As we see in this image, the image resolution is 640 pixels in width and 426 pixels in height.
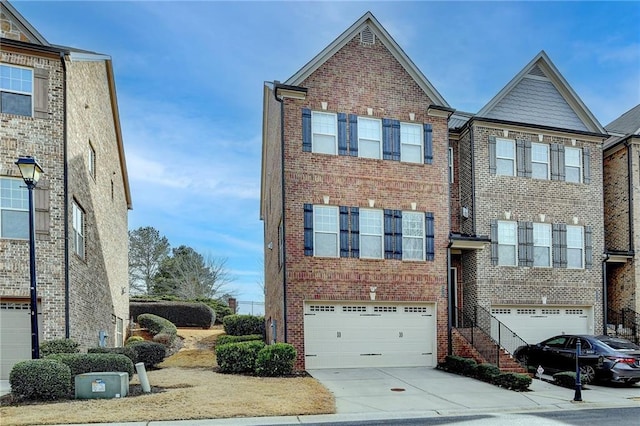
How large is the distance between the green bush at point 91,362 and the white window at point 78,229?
4.33 metres

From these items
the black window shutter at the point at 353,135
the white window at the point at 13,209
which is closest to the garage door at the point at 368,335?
the black window shutter at the point at 353,135

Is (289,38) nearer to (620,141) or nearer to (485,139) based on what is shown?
(485,139)

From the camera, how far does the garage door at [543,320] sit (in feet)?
65.3

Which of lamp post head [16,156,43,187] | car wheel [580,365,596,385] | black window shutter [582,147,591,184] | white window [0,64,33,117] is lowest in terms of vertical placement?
car wheel [580,365,596,385]

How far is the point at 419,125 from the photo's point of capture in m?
18.8

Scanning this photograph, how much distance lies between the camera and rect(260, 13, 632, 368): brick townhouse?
1727 centimetres

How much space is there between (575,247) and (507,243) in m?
3.18

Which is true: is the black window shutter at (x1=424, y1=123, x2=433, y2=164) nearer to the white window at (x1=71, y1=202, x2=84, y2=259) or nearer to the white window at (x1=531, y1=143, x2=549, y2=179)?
the white window at (x1=531, y1=143, x2=549, y2=179)

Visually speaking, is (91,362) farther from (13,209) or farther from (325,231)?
(325,231)

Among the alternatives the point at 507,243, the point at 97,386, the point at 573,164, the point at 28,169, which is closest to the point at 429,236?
the point at 507,243

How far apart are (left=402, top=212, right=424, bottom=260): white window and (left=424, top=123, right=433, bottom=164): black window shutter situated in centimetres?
204

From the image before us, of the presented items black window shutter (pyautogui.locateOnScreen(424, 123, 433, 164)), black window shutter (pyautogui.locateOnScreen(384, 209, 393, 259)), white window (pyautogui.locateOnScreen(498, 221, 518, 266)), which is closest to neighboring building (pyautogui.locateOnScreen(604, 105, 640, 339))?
white window (pyautogui.locateOnScreen(498, 221, 518, 266))

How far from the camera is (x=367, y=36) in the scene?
18609mm

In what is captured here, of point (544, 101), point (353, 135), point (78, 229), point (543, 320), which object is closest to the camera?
point (78, 229)
